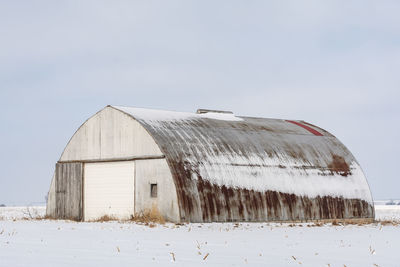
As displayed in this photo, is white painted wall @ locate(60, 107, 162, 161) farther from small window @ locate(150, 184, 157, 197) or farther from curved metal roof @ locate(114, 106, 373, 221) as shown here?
small window @ locate(150, 184, 157, 197)

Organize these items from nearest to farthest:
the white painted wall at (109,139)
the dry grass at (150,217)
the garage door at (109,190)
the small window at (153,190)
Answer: the dry grass at (150,217) → the small window at (153,190) → the white painted wall at (109,139) → the garage door at (109,190)

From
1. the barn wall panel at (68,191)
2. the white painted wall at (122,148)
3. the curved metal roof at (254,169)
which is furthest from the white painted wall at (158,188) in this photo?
the barn wall panel at (68,191)

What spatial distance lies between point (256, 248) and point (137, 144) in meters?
13.1

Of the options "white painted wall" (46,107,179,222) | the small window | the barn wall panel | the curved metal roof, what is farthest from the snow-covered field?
the barn wall panel

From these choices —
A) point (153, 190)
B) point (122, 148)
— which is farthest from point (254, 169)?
point (122, 148)

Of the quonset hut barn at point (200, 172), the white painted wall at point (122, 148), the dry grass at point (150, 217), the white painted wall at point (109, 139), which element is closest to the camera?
the dry grass at point (150, 217)

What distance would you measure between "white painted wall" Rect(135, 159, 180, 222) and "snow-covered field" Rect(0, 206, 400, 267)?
142 cm

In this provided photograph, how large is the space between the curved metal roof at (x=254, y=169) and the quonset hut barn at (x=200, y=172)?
53mm

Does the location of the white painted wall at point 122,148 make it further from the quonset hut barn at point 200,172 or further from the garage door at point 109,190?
the garage door at point 109,190

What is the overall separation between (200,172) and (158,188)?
198 cm

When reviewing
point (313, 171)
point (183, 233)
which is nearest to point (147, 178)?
point (183, 233)

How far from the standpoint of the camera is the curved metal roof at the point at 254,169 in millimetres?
29531

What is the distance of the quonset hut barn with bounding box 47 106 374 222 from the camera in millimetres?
29469

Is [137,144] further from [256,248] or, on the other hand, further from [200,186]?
[256,248]
